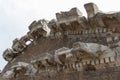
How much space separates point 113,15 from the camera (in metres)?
6.88

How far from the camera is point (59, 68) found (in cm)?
711

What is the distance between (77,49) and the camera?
21.0 feet

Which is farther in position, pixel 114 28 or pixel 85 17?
pixel 85 17

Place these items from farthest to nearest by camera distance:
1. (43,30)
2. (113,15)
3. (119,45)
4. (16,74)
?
(43,30)
(16,74)
(113,15)
(119,45)

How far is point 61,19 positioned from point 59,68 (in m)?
1.74

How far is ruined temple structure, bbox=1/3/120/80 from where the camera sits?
6219 millimetres

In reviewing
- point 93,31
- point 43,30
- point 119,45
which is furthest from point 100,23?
point 43,30

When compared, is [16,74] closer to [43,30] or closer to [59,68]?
[59,68]

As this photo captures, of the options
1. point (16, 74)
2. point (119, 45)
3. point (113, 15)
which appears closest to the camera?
point (119, 45)

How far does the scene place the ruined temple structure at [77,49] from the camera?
6219mm

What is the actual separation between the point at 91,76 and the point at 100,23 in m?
1.40

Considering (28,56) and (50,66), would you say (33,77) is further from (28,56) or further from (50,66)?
(28,56)

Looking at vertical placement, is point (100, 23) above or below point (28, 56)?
above

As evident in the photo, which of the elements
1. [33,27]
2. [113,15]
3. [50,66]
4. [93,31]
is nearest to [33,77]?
[50,66]
